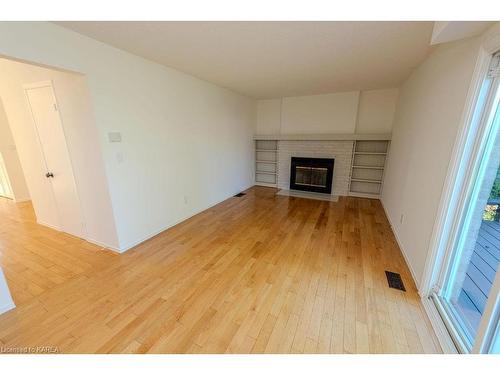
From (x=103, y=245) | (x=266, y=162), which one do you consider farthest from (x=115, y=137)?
(x=266, y=162)

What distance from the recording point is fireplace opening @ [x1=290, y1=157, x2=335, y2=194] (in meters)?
4.90

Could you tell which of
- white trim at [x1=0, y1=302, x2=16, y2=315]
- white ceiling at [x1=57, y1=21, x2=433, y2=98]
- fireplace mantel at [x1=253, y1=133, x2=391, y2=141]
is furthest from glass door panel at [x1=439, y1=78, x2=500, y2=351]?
white trim at [x1=0, y1=302, x2=16, y2=315]

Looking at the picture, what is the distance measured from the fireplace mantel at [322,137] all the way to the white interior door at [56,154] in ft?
13.5

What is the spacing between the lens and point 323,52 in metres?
2.34

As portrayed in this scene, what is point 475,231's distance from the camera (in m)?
1.51

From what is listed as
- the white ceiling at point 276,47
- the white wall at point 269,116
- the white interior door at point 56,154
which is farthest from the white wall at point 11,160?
the white wall at point 269,116

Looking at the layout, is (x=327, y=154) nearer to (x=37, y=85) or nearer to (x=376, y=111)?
(x=376, y=111)

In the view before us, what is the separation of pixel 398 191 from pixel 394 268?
4.40 feet

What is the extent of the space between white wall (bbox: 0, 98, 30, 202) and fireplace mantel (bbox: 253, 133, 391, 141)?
5.58 metres

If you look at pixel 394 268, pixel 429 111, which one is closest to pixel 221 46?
pixel 429 111
